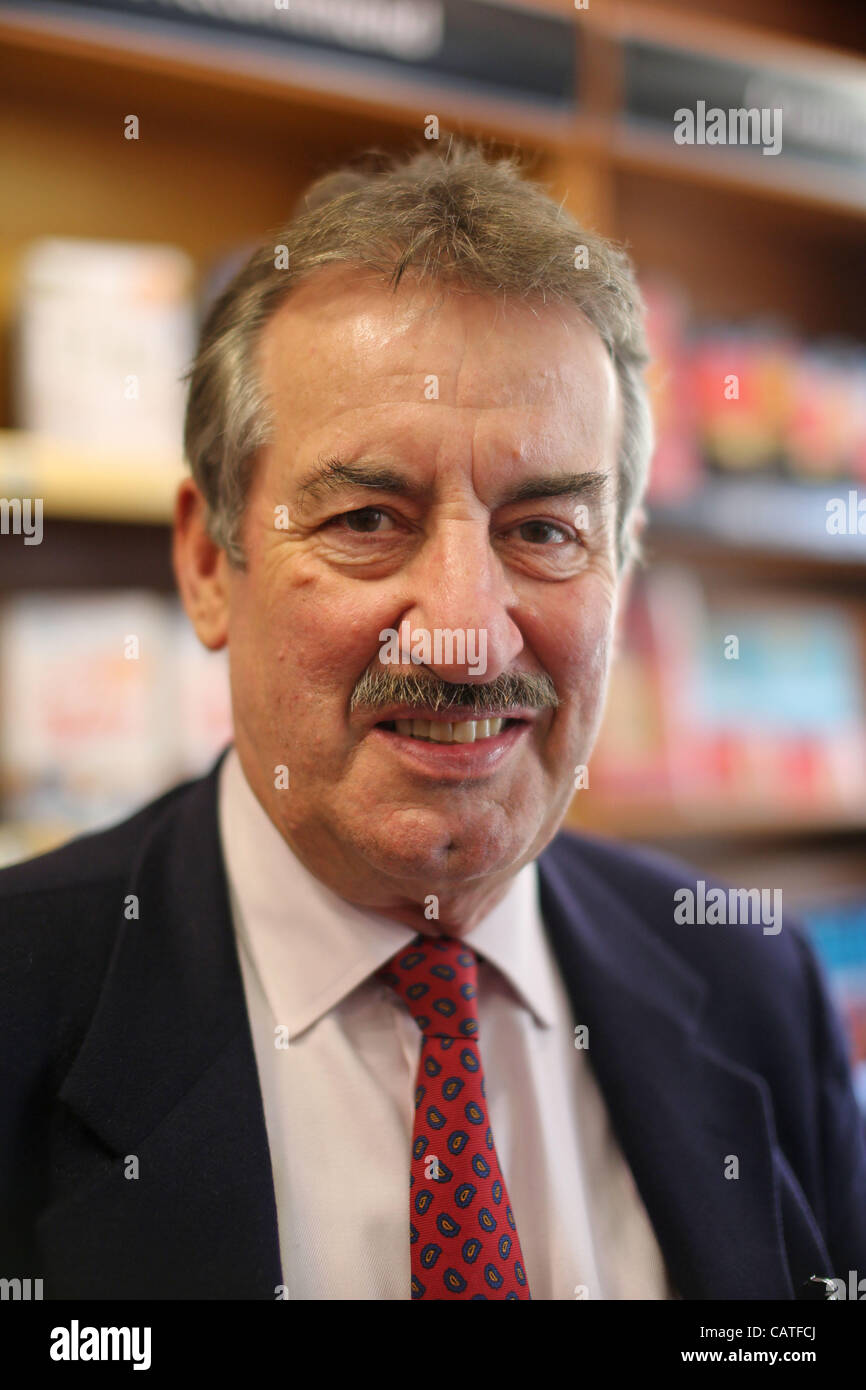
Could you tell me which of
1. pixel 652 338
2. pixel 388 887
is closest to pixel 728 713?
pixel 652 338

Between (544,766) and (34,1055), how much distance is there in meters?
0.51

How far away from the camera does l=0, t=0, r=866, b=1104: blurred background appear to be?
1769 millimetres

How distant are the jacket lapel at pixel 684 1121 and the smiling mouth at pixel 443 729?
33 cm

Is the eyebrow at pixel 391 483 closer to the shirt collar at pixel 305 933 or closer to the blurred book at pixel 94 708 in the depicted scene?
the shirt collar at pixel 305 933

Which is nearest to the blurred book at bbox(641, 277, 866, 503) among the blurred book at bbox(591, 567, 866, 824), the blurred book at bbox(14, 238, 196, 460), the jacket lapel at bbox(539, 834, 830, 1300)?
the blurred book at bbox(591, 567, 866, 824)

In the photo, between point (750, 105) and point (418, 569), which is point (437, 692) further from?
point (750, 105)

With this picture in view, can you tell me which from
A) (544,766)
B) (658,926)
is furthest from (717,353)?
(544,766)

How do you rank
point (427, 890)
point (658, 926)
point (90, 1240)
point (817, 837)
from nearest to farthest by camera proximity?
1. point (90, 1240)
2. point (427, 890)
3. point (658, 926)
4. point (817, 837)

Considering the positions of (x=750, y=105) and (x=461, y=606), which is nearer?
(x=461, y=606)

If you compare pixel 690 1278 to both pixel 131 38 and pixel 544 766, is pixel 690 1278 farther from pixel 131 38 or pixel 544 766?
pixel 131 38

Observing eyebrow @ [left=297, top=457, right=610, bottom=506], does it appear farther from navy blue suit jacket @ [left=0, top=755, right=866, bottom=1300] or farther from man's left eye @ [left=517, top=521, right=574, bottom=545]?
navy blue suit jacket @ [left=0, top=755, right=866, bottom=1300]

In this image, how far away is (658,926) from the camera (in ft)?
4.44

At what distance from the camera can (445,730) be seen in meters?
1.00

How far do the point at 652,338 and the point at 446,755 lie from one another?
1446 millimetres
